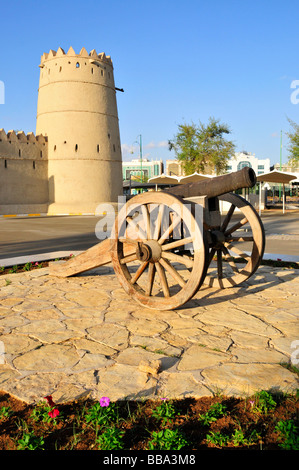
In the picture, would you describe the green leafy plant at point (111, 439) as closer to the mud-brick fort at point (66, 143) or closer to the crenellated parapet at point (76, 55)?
the mud-brick fort at point (66, 143)

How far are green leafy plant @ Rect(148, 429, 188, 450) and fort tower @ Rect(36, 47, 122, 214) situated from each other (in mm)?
27931

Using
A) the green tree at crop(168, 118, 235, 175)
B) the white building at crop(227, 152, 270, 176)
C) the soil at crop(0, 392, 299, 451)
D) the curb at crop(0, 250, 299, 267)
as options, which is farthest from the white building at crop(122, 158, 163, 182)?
the soil at crop(0, 392, 299, 451)

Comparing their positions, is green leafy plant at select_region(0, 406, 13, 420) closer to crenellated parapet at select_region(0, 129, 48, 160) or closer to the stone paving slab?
the stone paving slab

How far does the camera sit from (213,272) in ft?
21.1

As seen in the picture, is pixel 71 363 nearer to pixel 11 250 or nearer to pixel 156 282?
pixel 156 282

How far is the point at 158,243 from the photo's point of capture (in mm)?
4375

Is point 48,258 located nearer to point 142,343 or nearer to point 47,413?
point 142,343

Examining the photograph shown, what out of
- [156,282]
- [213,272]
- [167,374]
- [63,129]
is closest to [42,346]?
[167,374]

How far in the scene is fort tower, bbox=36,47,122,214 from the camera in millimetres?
29031

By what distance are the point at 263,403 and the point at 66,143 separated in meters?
28.7

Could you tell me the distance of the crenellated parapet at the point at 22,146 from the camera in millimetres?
27781

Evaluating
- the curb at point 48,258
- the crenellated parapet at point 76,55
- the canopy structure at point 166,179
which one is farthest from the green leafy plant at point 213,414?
the crenellated parapet at point 76,55

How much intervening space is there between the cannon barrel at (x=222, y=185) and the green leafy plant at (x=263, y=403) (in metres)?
2.43
